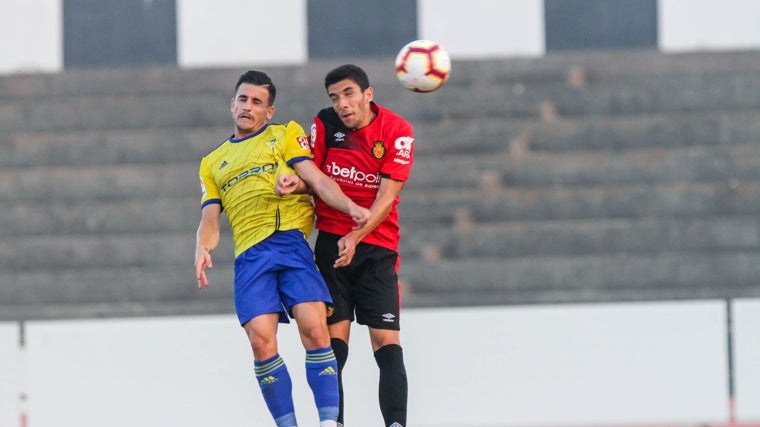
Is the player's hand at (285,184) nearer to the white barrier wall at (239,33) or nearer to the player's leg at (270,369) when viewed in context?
the player's leg at (270,369)

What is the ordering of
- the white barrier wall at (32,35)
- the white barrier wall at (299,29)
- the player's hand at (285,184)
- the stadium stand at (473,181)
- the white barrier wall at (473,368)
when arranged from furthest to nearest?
the white barrier wall at (32,35)
the white barrier wall at (299,29)
the stadium stand at (473,181)
the white barrier wall at (473,368)
the player's hand at (285,184)

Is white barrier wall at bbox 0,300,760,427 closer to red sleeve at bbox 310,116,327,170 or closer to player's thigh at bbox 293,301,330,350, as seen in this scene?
red sleeve at bbox 310,116,327,170

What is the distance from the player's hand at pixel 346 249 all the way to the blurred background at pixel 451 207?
250cm

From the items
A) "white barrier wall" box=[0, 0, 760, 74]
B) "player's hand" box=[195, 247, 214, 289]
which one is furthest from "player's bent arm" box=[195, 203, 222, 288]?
"white barrier wall" box=[0, 0, 760, 74]

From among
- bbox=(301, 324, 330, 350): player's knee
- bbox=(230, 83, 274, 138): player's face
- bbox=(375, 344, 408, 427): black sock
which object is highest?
bbox=(230, 83, 274, 138): player's face

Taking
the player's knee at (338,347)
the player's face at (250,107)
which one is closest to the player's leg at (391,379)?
the player's knee at (338,347)

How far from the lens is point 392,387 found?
20.5ft

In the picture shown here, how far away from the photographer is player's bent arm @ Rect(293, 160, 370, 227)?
19.9ft

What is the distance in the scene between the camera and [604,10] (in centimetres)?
1524

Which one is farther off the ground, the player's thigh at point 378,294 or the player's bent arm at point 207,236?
the player's bent arm at point 207,236

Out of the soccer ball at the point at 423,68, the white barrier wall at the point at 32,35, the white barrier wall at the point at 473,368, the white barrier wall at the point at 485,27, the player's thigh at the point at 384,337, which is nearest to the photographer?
the player's thigh at the point at 384,337

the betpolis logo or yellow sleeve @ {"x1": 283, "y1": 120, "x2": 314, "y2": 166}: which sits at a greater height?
yellow sleeve @ {"x1": 283, "y1": 120, "x2": 314, "y2": 166}

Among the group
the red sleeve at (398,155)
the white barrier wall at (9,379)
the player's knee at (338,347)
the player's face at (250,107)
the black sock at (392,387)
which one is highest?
the player's face at (250,107)

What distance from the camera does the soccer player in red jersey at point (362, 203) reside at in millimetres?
6301
